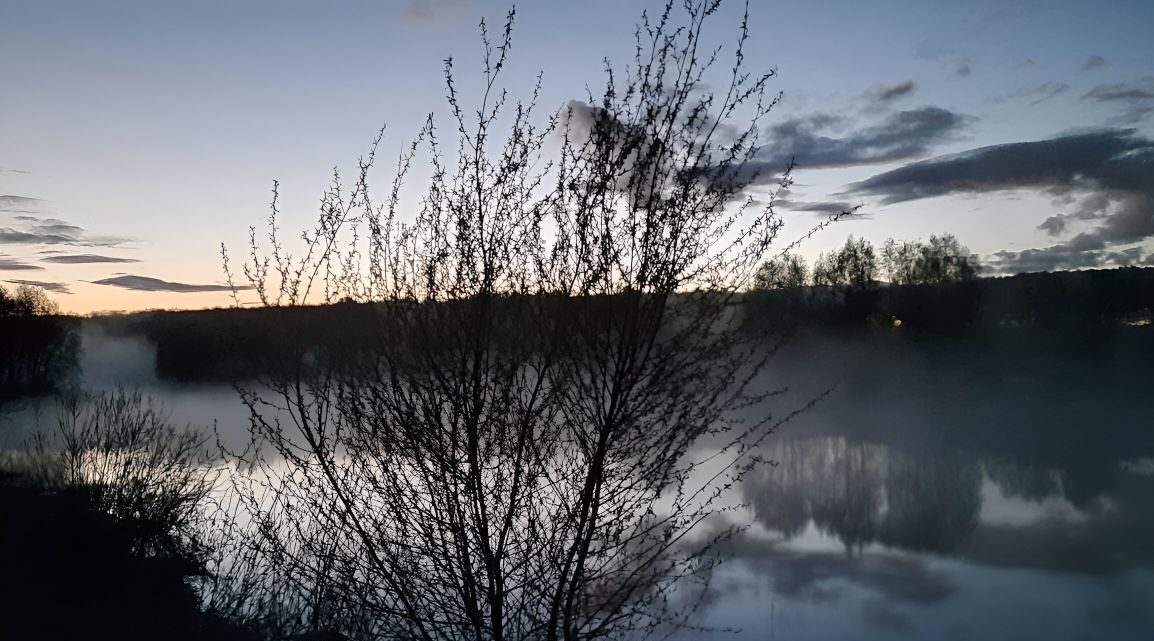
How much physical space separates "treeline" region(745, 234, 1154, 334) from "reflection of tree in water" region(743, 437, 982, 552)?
7.02m

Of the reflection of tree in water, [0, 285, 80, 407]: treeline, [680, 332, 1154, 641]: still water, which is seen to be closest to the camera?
[680, 332, 1154, 641]: still water

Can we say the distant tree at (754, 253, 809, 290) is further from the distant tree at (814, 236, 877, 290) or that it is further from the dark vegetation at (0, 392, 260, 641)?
the distant tree at (814, 236, 877, 290)

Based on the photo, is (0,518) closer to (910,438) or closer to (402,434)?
(402,434)

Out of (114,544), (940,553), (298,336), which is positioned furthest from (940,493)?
(298,336)

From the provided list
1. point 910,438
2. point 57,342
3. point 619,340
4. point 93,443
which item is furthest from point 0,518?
point 910,438

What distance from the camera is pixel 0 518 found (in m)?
12.0

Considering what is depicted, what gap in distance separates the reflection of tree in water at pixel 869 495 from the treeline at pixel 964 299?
7016 mm

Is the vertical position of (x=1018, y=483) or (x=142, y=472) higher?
(x=142, y=472)

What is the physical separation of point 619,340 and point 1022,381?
5319 centimetres

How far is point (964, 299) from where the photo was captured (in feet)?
153

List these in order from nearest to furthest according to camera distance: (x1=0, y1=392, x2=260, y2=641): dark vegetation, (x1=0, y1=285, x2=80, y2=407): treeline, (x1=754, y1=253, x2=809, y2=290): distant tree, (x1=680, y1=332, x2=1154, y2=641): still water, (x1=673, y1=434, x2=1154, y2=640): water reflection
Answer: (x1=754, y1=253, x2=809, y2=290): distant tree
(x1=0, y1=392, x2=260, y2=641): dark vegetation
(x1=673, y1=434, x2=1154, y2=640): water reflection
(x1=680, y1=332, x2=1154, y2=641): still water
(x1=0, y1=285, x2=80, y2=407): treeline

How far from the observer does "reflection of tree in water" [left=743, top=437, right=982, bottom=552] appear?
24562mm

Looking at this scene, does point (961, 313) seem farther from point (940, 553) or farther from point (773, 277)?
point (773, 277)

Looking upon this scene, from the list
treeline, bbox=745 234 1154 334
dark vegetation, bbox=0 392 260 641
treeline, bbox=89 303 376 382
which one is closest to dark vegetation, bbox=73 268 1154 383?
treeline, bbox=745 234 1154 334
